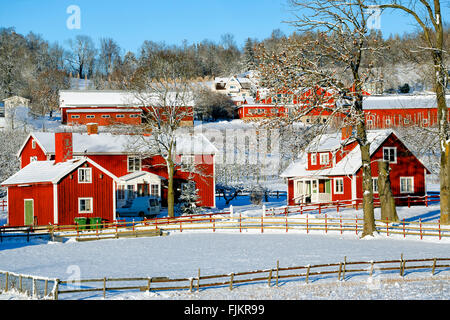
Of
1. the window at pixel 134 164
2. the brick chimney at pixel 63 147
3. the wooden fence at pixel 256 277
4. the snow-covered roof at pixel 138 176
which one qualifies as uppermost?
the brick chimney at pixel 63 147

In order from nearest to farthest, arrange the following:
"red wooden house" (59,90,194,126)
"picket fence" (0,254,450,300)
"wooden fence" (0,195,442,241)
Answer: "picket fence" (0,254,450,300) → "wooden fence" (0,195,442,241) → "red wooden house" (59,90,194,126)

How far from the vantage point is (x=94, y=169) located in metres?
43.4

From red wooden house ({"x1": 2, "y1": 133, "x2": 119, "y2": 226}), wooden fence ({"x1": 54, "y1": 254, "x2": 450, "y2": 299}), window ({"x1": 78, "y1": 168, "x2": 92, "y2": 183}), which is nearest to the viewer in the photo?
wooden fence ({"x1": 54, "y1": 254, "x2": 450, "y2": 299})

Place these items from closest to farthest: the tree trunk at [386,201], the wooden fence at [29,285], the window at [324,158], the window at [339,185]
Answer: the wooden fence at [29,285], the tree trunk at [386,201], the window at [339,185], the window at [324,158]

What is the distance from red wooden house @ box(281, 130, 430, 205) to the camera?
4800cm

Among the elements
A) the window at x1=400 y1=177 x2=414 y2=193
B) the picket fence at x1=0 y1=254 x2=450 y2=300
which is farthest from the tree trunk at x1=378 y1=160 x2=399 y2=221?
the picket fence at x1=0 y1=254 x2=450 y2=300

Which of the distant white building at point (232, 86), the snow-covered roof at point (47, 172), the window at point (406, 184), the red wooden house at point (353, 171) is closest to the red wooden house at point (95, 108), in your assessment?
the distant white building at point (232, 86)

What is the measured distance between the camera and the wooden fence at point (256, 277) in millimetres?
21438

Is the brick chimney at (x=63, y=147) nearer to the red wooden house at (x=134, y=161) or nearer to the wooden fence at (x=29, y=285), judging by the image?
the red wooden house at (x=134, y=161)

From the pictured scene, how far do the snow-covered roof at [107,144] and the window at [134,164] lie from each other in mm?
894

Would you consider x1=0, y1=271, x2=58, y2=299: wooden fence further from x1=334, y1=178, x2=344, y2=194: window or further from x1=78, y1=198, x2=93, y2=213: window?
x1=334, y1=178, x2=344, y2=194: window

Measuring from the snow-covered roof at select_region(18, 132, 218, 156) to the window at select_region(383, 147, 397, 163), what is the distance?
14908mm

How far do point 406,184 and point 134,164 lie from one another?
75.6 feet

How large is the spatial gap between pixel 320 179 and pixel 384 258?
2455cm
